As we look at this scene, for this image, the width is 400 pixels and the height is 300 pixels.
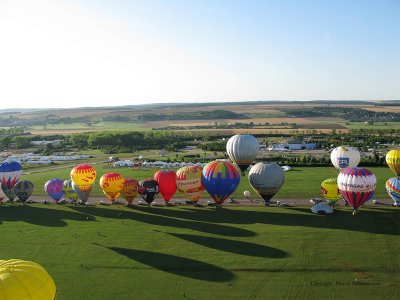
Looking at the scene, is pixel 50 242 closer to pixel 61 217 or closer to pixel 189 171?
pixel 61 217

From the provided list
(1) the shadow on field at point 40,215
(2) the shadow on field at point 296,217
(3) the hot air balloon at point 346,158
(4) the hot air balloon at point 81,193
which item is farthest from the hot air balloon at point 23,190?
(3) the hot air balloon at point 346,158

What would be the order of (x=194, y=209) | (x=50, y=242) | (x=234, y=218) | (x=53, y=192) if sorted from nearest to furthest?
(x=50, y=242)
(x=234, y=218)
(x=194, y=209)
(x=53, y=192)

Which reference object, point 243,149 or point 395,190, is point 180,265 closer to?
point 243,149

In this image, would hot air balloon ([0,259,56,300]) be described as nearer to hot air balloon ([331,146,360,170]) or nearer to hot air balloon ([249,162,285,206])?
hot air balloon ([249,162,285,206])

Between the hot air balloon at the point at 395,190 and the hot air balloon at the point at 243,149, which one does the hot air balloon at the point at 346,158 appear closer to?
the hot air balloon at the point at 395,190

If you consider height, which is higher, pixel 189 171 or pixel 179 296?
pixel 189 171

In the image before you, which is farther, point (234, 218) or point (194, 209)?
point (194, 209)

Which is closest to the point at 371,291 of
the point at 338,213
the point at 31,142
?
the point at 338,213
